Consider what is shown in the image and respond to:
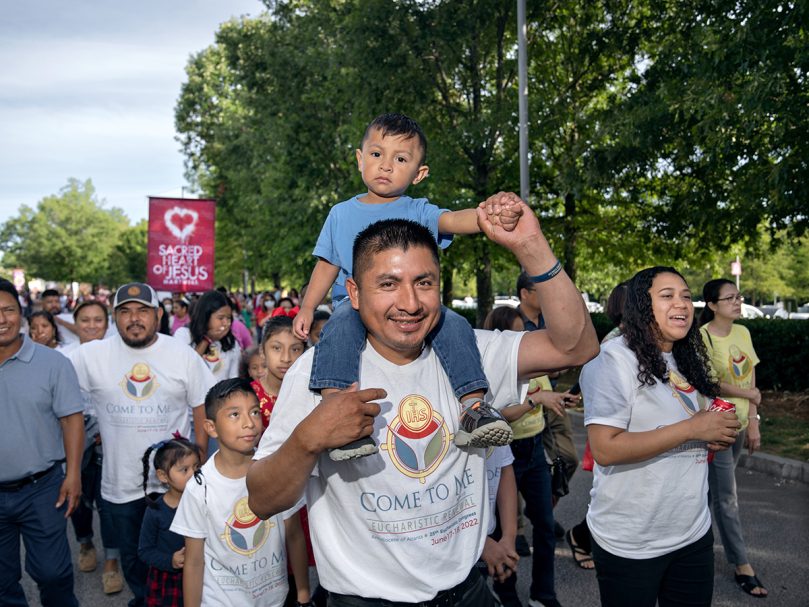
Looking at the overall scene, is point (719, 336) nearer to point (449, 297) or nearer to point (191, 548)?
point (191, 548)

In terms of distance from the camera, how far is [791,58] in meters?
8.38

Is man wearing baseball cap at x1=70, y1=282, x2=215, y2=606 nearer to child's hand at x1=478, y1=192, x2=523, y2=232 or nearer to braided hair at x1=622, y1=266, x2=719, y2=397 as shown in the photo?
braided hair at x1=622, y1=266, x2=719, y2=397

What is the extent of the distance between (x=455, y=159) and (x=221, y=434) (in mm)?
12618

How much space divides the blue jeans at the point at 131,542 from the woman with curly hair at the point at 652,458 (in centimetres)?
307

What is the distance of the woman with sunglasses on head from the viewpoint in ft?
17.4

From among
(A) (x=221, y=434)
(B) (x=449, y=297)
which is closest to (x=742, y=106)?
(A) (x=221, y=434)

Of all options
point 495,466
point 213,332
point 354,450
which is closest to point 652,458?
point 495,466

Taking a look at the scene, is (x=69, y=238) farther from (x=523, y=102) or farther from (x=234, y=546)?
(x=234, y=546)

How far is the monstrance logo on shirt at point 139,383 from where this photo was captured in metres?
4.94

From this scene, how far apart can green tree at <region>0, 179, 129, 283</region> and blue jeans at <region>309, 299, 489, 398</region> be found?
70.6 meters

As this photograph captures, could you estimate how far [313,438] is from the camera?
179 cm

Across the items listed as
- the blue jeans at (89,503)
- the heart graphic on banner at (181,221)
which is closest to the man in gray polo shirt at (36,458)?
the blue jeans at (89,503)

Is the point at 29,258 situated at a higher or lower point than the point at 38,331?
higher

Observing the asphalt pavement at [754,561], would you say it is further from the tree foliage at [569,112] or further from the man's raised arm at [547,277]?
the tree foliage at [569,112]
